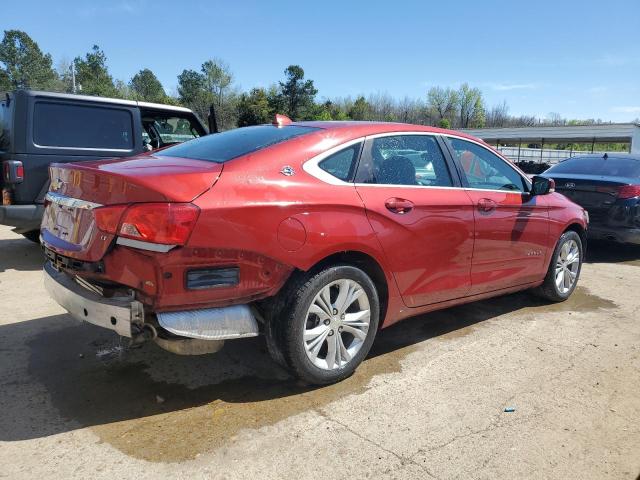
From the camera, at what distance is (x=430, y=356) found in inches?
155

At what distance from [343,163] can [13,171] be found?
4.30 m

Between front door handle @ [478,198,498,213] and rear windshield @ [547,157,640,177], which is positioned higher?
rear windshield @ [547,157,640,177]

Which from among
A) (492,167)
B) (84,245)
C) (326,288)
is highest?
(492,167)

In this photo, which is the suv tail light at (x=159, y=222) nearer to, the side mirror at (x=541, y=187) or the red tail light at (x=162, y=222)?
the red tail light at (x=162, y=222)

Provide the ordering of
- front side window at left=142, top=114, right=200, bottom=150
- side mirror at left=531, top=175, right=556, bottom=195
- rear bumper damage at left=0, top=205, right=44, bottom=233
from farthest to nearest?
front side window at left=142, top=114, right=200, bottom=150
rear bumper damage at left=0, top=205, right=44, bottom=233
side mirror at left=531, top=175, right=556, bottom=195

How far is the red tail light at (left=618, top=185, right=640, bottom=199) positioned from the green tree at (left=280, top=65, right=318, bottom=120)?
48822 mm

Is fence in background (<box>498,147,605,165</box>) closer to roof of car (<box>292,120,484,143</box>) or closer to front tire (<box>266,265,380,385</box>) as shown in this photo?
roof of car (<box>292,120,484,143</box>)

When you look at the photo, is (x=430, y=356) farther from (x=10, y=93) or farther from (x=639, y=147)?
(x=639, y=147)

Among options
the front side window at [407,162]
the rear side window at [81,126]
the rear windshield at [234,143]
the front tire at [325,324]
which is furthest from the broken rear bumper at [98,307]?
the rear side window at [81,126]

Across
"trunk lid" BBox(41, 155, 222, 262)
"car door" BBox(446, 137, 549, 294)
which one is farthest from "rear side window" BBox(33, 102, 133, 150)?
"car door" BBox(446, 137, 549, 294)

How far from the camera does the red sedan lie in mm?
2701

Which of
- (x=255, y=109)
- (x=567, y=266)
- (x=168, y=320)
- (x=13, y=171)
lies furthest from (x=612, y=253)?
(x=255, y=109)

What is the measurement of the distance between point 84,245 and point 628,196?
7.38 meters

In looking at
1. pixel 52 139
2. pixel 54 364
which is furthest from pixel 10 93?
pixel 54 364
